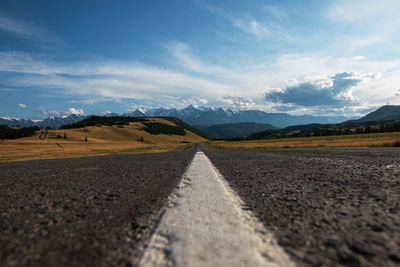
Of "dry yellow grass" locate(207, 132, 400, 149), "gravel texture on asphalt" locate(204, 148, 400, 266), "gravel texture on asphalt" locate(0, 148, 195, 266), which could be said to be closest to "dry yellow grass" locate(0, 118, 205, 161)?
"dry yellow grass" locate(207, 132, 400, 149)

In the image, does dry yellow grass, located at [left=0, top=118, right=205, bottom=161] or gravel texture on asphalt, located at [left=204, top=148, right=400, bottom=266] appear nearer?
gravel texture on asphalt, located at [left=204, top=148, right=400, bottom=266]

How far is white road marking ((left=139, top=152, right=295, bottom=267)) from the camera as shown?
1455mm

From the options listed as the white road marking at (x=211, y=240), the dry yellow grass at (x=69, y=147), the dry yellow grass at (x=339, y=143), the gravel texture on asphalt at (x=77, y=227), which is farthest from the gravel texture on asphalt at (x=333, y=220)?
the dry yellow grass at (x=339, y=143)

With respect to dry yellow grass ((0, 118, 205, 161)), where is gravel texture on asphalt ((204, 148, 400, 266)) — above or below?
above

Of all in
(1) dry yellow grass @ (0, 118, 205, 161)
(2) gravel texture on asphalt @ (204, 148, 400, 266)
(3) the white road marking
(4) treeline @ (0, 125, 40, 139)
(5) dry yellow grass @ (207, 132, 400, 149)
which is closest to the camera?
(3) the white road marking

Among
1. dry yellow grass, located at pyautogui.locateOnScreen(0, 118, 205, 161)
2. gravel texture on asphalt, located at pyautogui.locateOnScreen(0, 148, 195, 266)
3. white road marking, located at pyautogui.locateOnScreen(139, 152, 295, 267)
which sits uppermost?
white road marking, located at pyautogui.locateOnScreen(139, 152, 295, 267)

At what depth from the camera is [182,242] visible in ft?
5.71

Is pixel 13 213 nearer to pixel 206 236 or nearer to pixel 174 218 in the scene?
pixel 174 218

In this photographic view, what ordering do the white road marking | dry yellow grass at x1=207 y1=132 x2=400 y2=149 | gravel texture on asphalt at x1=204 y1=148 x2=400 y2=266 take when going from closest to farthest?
the white road marking, gravel texture on asphalt at x1=204 y1=148 x2=400 y2=266, dry yellow grass at x1=207 y1=132 x2=400 y2=149

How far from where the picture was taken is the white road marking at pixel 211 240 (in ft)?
4.77

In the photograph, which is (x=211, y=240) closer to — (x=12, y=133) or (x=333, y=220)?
(x=333, y=220)

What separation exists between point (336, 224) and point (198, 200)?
6.15ft

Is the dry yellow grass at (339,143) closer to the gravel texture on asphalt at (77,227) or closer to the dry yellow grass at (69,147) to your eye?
the dry yellow grass at (69,147)

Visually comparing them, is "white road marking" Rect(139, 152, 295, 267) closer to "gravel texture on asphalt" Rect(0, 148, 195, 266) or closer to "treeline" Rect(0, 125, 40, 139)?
"gravel texture on asphalt" Rect(0, 148, 195, 266)
